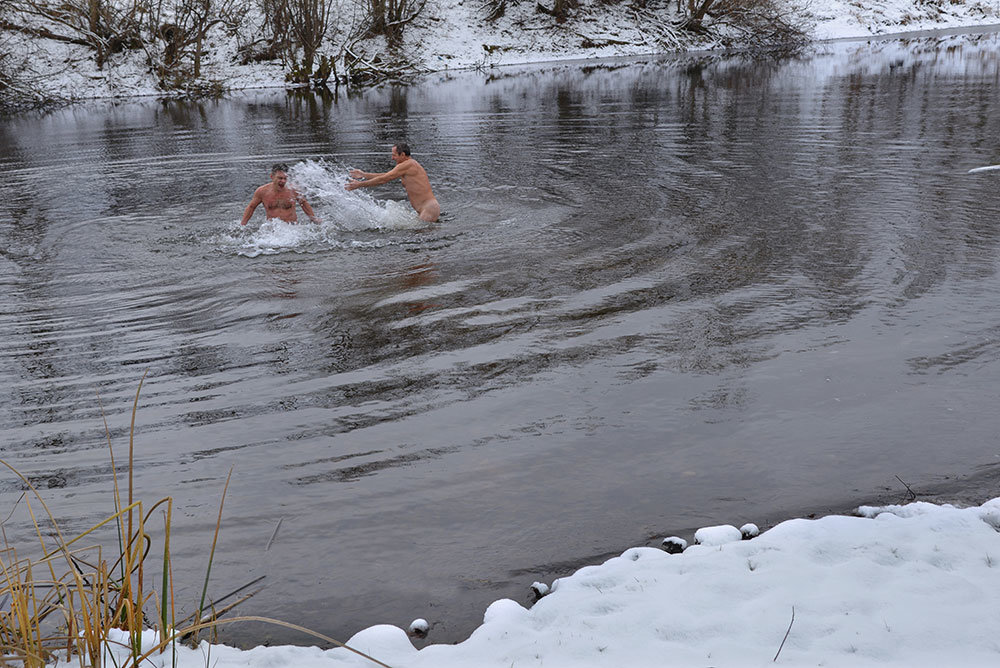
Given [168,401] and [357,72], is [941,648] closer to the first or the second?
[168,401]

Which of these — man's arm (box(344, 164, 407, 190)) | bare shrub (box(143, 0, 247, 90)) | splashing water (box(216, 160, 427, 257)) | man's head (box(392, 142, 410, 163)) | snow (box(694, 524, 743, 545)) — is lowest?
snow (box(694, 524, 743, 545))

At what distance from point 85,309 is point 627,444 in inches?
242

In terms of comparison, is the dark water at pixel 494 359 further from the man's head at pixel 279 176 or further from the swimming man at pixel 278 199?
the man's head at pixel 279 176

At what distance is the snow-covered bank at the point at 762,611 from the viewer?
3.64 meters

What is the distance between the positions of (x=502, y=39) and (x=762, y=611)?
43.1 m

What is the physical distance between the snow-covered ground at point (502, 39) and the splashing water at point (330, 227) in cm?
2590

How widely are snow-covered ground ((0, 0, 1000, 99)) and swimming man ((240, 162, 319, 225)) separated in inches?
1072

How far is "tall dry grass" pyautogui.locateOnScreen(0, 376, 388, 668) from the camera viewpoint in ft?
9.72

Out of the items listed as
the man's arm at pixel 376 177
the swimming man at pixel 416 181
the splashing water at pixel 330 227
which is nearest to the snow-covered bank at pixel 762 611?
the splashing water at pixel 330 227

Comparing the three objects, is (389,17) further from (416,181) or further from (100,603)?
(100,603)

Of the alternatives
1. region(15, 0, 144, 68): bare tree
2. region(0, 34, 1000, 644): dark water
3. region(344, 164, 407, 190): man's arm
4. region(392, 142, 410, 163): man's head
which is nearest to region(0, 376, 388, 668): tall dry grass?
region(0, 34, 1000, 644): dark water

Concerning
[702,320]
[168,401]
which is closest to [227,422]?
[168,401]

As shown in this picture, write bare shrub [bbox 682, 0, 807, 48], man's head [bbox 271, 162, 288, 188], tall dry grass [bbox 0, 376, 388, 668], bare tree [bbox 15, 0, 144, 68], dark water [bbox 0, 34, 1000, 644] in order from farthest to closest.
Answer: bare shrub [bbox 682, 0, 807, 48], bare tree [bbox 15, 0, 144, 68], man's head [bbox 271, 162, 288, 188], dark water [bbox 0, 34, 1000, 644], tall dry grass [bbox 0, 376, 388, 668]

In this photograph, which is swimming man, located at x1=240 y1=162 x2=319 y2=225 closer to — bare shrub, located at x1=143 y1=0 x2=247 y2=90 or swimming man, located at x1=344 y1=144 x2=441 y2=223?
swimming man, located at x1=344 y1=144 x2=441 y2=223
